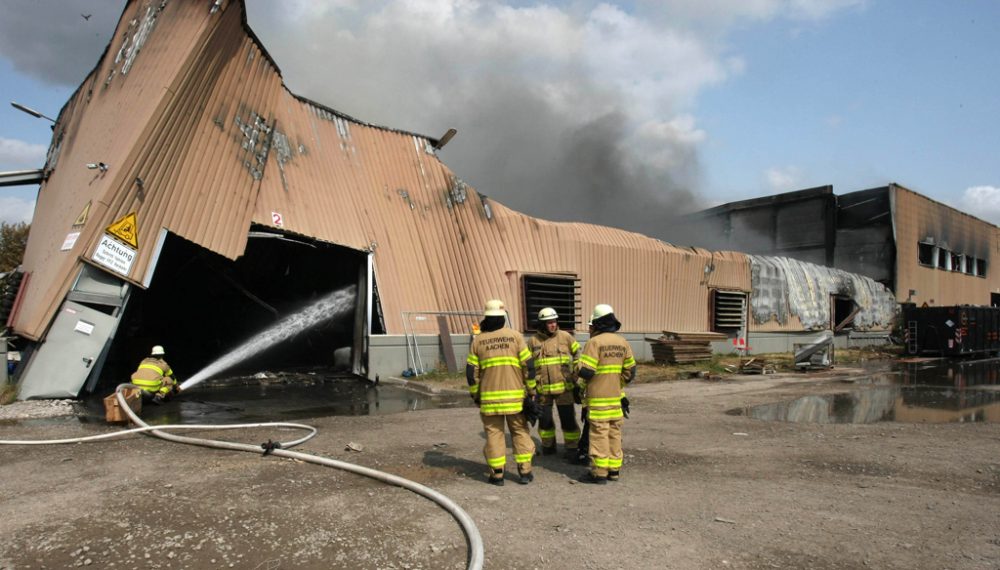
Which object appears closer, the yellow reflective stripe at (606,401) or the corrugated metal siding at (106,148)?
the yellow reflective stripe at (606,401)

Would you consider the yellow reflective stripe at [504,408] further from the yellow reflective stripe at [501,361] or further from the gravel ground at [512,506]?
the gravel ground at [512,506]

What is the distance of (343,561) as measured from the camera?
371 centimetres

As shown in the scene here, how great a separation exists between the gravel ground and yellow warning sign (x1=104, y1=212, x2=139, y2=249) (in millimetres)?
3541

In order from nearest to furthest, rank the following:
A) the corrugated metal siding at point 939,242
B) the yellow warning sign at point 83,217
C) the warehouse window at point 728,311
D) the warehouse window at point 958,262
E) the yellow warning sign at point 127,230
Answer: the yellow warning sign at point 127,230, the yellow warning sign at point 83,217, the warehouse window at point 728,311, the corrugated metal siding at point 939,242, the warehouse window at point 958,262

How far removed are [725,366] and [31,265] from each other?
16.9 m

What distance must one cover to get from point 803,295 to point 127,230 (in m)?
23.8

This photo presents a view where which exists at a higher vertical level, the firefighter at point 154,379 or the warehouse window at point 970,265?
the warehouse window at point 970,265

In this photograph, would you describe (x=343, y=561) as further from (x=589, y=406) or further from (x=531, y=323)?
(x=531, y=323)

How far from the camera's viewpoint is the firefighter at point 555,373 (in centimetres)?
631

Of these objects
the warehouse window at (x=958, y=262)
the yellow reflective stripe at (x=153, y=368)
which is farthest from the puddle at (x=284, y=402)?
the warehouse window at (x=958, y=262)

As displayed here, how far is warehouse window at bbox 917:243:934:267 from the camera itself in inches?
1283

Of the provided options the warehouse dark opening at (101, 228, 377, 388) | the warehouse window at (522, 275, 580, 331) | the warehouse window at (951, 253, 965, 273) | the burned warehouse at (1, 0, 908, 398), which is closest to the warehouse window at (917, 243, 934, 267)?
the warehouse window at (951, 253, 965, 273)

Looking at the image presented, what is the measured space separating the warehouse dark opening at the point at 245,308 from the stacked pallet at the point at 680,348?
8.66 m

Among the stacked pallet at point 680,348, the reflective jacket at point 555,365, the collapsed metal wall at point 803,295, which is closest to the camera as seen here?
the reflective jacket at point 555,365
